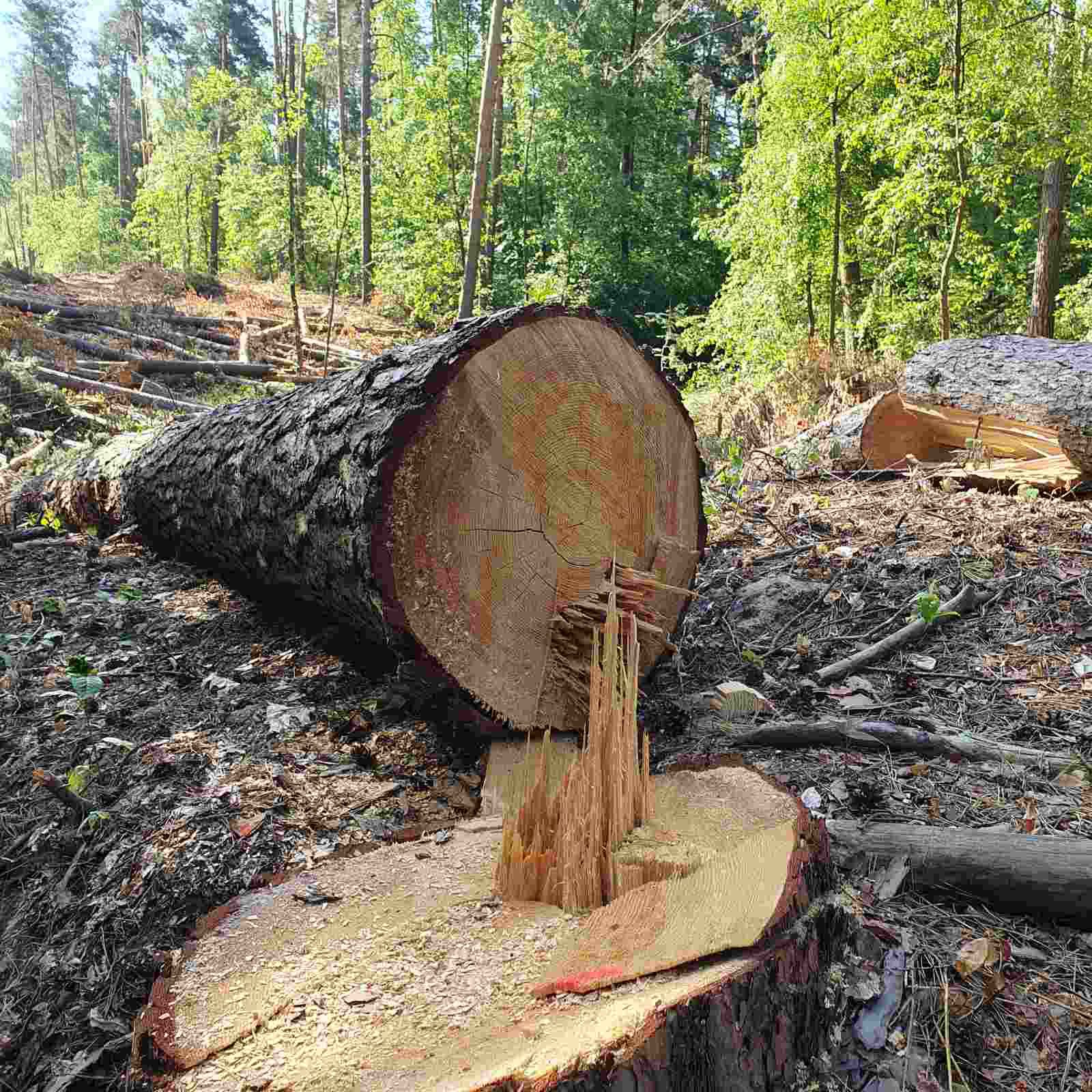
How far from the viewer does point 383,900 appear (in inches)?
56.9

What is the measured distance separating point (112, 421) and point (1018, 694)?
897 cm

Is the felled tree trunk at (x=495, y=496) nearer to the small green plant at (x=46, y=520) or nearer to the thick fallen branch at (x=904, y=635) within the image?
the thick fallen branch at (x=904, y=635)

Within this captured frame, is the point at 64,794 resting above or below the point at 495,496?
below

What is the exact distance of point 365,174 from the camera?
2041 centimetres

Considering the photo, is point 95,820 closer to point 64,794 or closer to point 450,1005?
point 64,794

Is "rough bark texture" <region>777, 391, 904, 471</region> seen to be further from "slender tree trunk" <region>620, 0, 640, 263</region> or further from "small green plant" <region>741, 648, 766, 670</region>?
"slender tree trunk" <region>620, 0, 640, 263</region>

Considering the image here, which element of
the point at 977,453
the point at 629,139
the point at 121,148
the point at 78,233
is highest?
the point at 121,148

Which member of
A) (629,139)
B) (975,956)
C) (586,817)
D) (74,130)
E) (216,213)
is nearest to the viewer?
(586,817)

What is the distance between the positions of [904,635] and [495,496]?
5.90 feet

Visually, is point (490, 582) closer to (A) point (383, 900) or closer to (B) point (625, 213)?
(A) point (383, 900)

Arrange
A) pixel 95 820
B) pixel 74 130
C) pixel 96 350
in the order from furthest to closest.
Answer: pixel 74 130 < pixel 96 350 < pixel 95 820

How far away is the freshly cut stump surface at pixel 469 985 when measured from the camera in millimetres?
1022

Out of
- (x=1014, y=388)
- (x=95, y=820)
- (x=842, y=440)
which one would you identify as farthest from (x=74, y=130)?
(x=95, y=820)

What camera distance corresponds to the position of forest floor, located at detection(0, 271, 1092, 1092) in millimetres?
1480
